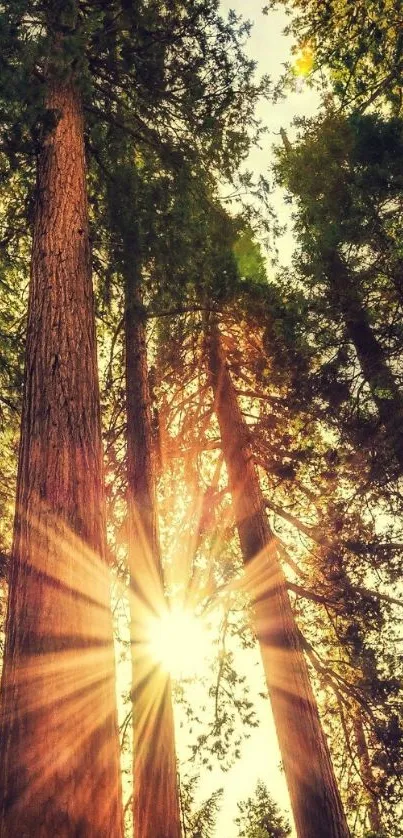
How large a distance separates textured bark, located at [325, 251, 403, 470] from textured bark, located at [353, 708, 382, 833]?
4.70m

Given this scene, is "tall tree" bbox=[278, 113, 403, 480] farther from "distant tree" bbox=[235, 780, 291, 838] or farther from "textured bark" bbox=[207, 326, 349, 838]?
"distant tree" bbox=[235, 780, 291, 838]

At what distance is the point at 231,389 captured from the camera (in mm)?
9141

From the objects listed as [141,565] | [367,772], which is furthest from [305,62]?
[367,772]

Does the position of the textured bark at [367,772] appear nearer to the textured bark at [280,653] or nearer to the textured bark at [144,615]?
the textured bark at [280,653]

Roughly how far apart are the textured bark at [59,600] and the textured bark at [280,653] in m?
4.21

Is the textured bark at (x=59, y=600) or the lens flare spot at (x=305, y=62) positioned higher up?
the lens flare spot at (x=305, y=62)

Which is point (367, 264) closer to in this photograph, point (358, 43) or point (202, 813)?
point (358, 43)

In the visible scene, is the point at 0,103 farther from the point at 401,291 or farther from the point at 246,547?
the point at 246,547

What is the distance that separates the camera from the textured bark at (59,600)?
208 cm

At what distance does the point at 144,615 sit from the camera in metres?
5.52

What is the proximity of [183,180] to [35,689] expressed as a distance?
736 cm

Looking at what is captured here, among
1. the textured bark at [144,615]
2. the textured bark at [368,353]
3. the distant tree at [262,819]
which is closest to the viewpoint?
the textured bark at [144,615]

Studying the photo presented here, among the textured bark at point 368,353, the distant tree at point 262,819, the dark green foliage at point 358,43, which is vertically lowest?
the distant tree at point 262,819

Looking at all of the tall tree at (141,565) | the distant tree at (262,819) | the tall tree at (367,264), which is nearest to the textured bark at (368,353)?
the tall tree at (367,264)
